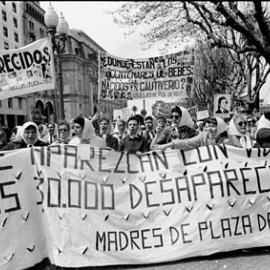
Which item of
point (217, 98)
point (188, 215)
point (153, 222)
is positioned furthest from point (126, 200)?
point (217, 98)

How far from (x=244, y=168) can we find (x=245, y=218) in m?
0.52

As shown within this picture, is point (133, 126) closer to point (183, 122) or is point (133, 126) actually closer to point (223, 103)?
point (183, 122)

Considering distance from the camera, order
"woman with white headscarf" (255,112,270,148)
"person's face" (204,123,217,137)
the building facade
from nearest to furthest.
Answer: "woman with white headscarf" (255,112,270,148), "person's face" (204,123,217,137), the building facade

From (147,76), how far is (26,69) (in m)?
2.67

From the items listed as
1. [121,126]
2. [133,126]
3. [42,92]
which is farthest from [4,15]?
[133,126]

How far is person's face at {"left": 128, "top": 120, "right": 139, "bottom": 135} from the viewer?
469cm

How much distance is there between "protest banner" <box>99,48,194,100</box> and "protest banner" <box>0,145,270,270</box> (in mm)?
3306

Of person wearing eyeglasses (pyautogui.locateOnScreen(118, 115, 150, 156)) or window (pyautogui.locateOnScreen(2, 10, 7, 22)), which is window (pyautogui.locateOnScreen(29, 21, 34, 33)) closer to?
window (pyautogui.locateOnScreen(2, 10, 7, 22))

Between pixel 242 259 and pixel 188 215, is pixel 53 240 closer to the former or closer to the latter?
pixel 188 215

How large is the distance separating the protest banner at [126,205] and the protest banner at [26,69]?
1776mm

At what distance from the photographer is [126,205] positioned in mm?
3506

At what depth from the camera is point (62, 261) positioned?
3.33 metres

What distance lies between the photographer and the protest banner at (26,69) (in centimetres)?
489

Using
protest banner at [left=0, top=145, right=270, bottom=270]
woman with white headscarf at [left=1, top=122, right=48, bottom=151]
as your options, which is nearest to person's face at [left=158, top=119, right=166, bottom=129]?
protest banner at [left=0, top=145, right=270, bottom=270]
